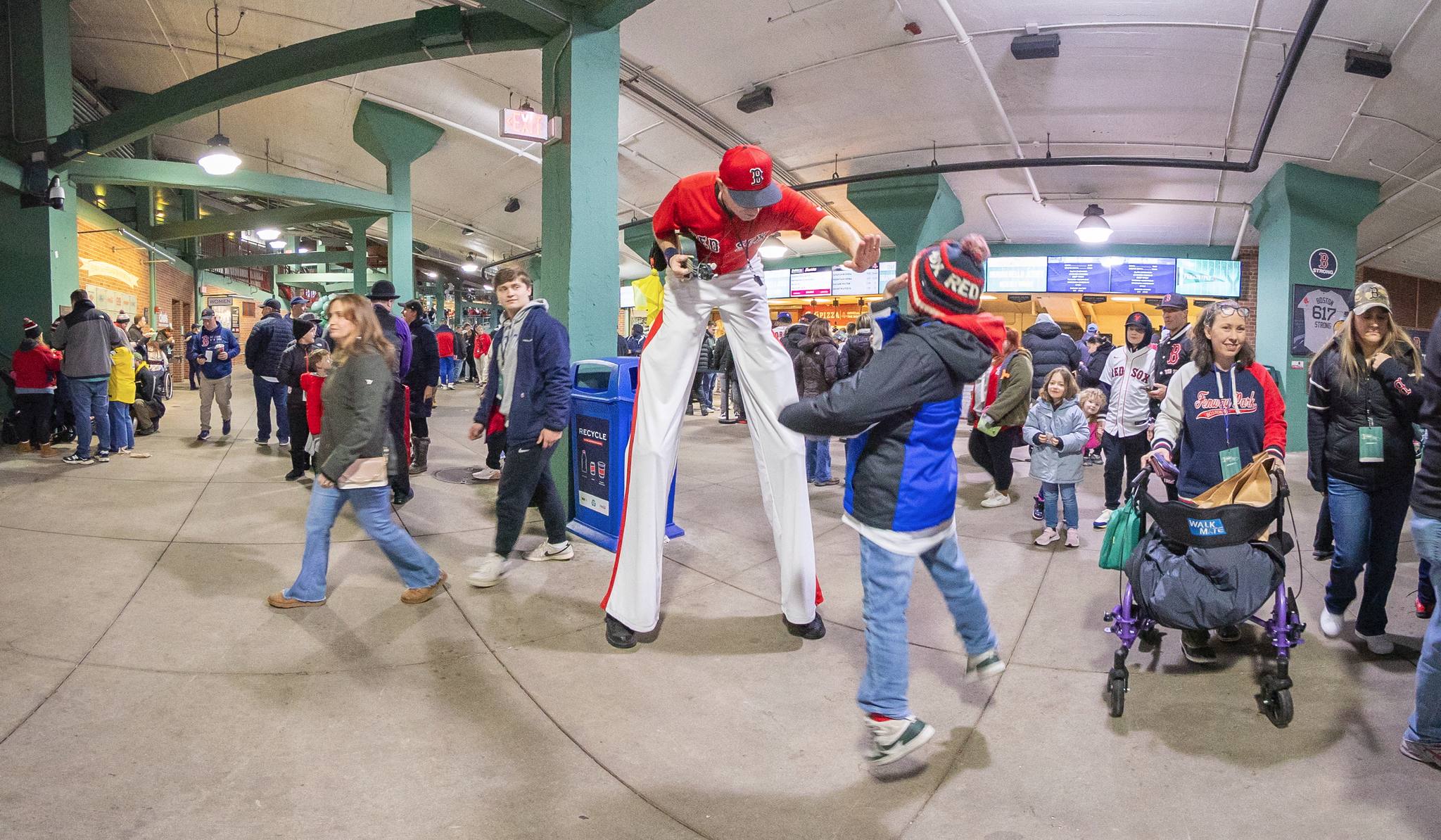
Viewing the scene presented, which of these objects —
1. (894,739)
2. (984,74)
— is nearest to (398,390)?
(894,739)

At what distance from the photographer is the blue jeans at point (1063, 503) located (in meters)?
5.11

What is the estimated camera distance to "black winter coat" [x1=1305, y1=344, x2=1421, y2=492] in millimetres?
3254

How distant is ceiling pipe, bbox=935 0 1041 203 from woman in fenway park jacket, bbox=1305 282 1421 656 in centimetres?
489

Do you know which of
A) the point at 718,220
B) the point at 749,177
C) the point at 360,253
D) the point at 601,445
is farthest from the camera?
the point at 360,253

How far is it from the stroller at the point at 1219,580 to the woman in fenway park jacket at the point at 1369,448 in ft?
2.65

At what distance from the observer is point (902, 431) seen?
230cm

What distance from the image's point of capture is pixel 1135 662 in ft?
10.5

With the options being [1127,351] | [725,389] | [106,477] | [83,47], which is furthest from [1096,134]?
[83,47]

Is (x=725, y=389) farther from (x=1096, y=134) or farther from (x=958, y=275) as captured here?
(x=958, y=275)

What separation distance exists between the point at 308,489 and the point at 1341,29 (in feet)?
33.2

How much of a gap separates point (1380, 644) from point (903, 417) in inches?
108

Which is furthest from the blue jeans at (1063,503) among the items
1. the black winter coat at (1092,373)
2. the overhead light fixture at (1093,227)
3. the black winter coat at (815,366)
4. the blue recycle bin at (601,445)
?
the overhead light fixture at (1093,227)

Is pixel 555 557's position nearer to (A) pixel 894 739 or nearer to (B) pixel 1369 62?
(A) pixel 894 739

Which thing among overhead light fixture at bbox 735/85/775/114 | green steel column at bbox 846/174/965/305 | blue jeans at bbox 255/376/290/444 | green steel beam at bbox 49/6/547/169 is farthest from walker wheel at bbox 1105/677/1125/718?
green steel column at bbox 846/174/965/305
